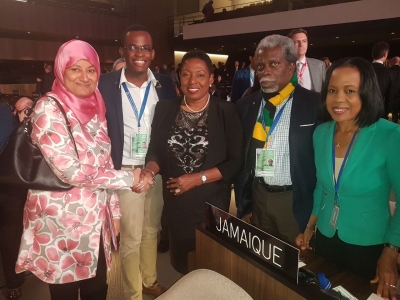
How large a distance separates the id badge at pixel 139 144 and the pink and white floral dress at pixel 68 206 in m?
0.39

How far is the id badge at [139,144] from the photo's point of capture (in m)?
2.08

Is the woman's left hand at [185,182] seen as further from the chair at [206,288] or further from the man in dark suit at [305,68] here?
the man in dark suit at [305,68]

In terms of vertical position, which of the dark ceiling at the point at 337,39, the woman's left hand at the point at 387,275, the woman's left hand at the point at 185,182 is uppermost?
the dark ceiling at the point at 337,39

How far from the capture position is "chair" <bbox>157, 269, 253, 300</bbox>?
980 mm

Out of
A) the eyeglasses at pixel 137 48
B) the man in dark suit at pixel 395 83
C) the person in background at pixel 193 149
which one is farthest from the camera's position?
the man in dark suit at pixel 395 83

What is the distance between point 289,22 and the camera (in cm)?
1130

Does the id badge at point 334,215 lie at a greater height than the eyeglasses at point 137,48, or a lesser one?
lesser

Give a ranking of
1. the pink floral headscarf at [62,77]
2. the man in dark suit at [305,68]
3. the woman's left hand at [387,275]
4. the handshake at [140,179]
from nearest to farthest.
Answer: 1. the woman's left hand at [387,275]
2. the pink floral headscarf at [62,77]
3. the handshake at [140,179]
4. the man in dark suit at [305,68]

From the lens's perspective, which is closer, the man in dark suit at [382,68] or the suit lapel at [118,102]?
the suit lapel at [118,102]

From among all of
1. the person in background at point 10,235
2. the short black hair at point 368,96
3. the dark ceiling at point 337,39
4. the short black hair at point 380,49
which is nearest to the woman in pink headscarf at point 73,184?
the person in background at point 10,235

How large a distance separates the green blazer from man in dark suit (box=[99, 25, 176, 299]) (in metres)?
1.23

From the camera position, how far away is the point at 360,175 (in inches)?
54.6

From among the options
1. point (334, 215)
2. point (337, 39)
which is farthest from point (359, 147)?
point (337, 39)

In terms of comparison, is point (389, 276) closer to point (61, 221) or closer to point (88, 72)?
point (61, 221)
